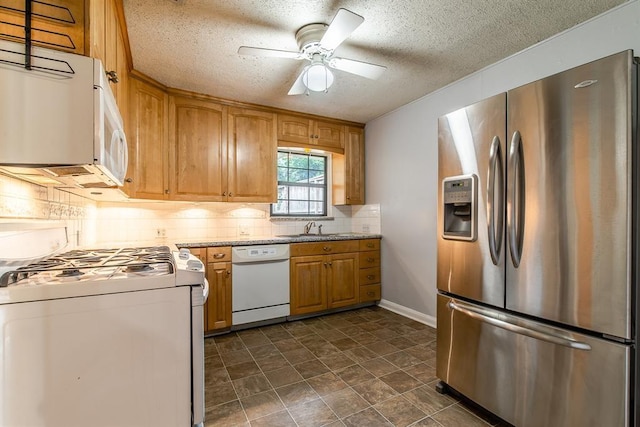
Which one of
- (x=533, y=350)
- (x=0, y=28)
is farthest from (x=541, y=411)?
(x=0, y=28)

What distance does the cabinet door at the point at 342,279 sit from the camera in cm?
344

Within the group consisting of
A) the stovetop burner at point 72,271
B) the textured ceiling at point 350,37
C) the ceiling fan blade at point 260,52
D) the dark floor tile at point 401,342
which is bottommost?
the dark floor tile at point 401,342

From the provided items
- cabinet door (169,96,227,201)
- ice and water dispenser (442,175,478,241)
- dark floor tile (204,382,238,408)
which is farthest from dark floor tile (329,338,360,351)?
cabinet door (169,96,227,201)

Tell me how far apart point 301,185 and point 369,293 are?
1.67m

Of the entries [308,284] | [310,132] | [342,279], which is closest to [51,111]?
[308,284]

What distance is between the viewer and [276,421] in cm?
166

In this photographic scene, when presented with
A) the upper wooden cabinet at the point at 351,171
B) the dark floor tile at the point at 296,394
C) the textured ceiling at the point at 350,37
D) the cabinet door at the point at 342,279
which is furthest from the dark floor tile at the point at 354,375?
the textured ceiling at the point at 350,37

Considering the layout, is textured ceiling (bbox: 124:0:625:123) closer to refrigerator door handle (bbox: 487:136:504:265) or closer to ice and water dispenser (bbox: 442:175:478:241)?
refrigerator door handle (bbox: 487:136:504:265)

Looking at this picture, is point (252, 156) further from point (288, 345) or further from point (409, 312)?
point (409, 312)

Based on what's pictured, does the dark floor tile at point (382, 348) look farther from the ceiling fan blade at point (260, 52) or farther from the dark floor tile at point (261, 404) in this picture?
the ceiling fan blade at point (260, 52)

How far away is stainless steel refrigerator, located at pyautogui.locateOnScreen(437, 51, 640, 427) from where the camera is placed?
116 cm

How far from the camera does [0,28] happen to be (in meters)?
0.92

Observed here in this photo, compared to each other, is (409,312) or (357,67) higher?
(357,67)

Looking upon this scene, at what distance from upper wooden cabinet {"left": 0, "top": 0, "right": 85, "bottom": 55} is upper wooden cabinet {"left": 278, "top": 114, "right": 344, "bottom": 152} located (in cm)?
244
